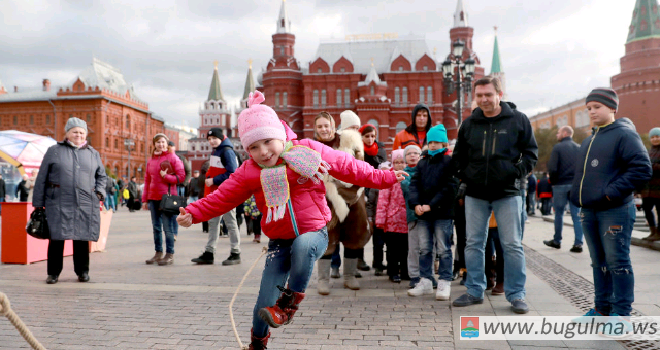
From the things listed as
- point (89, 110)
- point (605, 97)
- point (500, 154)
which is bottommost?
point (500, 154)

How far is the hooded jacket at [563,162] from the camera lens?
8055 millimetres

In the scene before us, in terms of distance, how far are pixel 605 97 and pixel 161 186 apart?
607 centimetres

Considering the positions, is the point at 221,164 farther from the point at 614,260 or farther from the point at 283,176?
the point at 614,260

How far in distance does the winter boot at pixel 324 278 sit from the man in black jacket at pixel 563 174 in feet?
15.8

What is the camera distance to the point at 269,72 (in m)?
A: 63.0

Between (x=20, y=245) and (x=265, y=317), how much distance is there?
6371 millimetres

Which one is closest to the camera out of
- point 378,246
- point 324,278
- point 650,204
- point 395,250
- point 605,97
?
point 605,97

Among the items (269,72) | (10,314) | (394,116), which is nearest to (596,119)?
(10,314)

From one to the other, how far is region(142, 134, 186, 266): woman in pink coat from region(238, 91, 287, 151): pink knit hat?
190 inches

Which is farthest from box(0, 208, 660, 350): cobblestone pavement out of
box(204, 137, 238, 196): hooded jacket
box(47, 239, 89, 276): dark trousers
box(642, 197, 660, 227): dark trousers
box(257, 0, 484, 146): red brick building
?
box(257, 0, 484, 146): red brick building

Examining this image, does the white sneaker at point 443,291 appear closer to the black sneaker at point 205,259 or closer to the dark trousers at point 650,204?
the black sneaker at point 205,259

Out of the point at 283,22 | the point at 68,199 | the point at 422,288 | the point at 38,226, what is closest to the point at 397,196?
the point at 422,288

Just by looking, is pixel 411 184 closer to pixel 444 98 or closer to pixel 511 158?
pixel 511 158

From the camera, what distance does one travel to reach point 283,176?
114 inches
